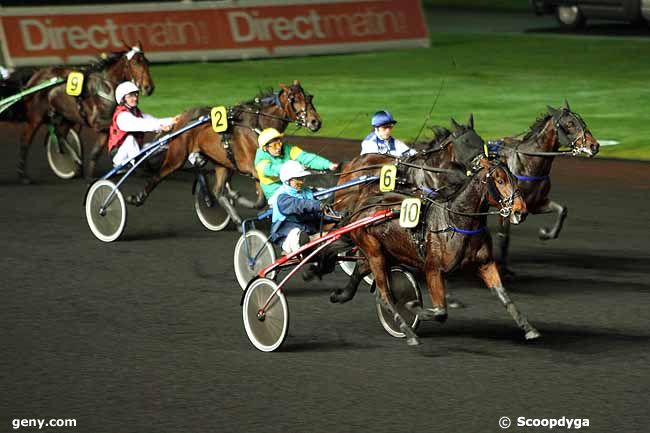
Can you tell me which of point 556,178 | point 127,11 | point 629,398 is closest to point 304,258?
point 629,398

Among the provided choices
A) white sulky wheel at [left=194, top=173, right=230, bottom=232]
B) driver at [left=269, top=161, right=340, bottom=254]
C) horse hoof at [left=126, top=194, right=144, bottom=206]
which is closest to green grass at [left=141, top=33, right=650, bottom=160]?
white sulky wheel at [left=194, top=173, right=230, bottom=232]

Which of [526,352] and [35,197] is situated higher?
[35,197]

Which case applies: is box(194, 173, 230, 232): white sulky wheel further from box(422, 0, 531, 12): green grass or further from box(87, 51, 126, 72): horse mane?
box(422, 0, 531, 12): green grass

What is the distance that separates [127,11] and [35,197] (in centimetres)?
1226

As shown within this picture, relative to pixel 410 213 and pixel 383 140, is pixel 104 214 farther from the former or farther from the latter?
pixel 410 213

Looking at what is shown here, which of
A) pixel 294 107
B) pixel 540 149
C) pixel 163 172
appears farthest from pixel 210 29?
pixel 540 149

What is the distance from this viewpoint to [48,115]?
17578mm

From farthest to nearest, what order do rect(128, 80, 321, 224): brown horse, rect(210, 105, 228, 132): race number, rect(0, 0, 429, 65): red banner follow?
rect(0, 0, 429, 65): red banner
rect(128, 80, 321, 224): brown horse
rect(210, 105, 228, 132): race number

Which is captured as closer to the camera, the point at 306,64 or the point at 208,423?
the point at 208,423

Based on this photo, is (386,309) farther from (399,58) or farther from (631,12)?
(631,12)

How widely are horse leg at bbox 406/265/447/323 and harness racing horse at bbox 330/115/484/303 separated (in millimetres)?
971

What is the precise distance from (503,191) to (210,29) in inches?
811

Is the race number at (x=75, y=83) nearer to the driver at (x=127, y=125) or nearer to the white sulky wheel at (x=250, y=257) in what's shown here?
the driver at (x=127, y=125)

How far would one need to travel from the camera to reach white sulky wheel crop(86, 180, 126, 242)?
14023 mm
